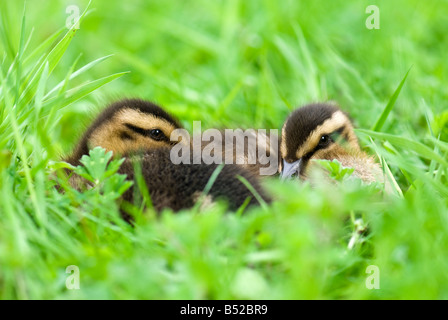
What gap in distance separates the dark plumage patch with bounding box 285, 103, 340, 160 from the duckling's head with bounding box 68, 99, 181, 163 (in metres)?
0.47

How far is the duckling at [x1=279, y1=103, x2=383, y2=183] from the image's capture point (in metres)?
2.48

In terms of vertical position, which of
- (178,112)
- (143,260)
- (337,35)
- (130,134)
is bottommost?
(143,260)

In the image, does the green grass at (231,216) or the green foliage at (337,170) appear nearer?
the green grass at (231,216)

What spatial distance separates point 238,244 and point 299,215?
0.21 metres

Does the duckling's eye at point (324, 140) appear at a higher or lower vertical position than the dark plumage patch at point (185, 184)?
higher

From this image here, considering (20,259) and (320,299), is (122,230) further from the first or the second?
(320,299)

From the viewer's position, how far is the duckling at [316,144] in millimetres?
2484

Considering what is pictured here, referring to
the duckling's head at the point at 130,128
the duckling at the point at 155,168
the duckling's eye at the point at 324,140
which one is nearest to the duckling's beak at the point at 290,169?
the duckling's eye at the point at 324,140

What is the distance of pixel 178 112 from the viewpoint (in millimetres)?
3371

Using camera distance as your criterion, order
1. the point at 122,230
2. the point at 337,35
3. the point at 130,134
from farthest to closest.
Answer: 1. the point at 337,35
2. the point at 130,134
3. the point at 122,230

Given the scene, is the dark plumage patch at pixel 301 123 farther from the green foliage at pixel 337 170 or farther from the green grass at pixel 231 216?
the green foliage at pixel 337 170

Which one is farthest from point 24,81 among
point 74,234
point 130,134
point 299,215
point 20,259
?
point 299,215

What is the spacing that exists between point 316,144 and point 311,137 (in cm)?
5

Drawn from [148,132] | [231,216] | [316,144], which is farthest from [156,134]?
[231,216]
